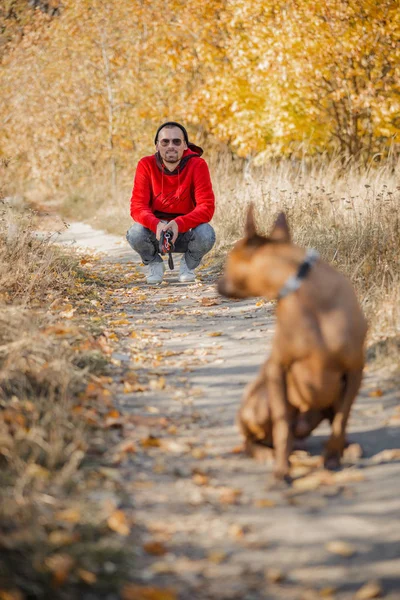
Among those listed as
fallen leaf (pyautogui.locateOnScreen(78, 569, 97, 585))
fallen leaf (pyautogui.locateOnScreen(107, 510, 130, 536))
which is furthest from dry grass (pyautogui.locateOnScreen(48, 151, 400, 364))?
fallen leaf (pyautogui.locateOnScreen(78, 569, 97, 585))

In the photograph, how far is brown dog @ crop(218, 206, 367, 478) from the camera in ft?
8.60

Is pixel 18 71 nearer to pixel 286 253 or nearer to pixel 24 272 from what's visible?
pixel 24 272

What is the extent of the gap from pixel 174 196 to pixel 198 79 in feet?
31.9

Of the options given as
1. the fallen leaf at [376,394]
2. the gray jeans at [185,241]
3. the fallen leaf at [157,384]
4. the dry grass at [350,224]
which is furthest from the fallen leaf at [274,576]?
the gray jeans at [185,241]

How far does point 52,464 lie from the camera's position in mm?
2623

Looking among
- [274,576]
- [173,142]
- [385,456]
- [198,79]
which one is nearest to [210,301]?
[173,142]

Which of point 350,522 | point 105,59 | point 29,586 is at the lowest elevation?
point 350,522

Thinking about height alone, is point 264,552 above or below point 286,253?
below

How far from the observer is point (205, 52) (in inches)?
499

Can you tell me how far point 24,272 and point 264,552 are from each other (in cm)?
410

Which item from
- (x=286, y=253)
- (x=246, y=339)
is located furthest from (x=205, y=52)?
(x=286, y=253)

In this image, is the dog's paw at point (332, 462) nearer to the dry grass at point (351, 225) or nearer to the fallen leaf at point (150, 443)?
the fallen leaf at point (150, 443)

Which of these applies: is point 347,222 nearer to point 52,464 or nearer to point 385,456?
point 385,456

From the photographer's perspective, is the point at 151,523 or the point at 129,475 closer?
the point at 151,523
